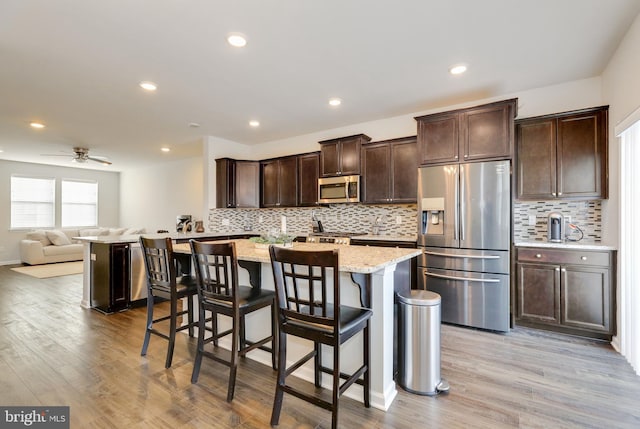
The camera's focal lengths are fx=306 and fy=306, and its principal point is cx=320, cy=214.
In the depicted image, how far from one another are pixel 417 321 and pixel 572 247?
205cm

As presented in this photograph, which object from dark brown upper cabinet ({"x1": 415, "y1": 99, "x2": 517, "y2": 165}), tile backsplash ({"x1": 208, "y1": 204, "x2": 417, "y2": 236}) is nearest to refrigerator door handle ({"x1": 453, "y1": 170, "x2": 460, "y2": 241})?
dark brown upper cabinet ({"x1": 415, "y1": 99, "x2": 517, "y2": 165})

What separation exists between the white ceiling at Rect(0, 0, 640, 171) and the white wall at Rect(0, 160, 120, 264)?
186 inches

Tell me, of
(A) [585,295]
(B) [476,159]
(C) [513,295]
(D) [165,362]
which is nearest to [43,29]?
(D) [165,362]

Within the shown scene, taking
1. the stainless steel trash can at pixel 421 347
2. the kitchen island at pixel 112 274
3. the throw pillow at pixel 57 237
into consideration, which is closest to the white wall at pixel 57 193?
the throw pillow at pixel 57 237

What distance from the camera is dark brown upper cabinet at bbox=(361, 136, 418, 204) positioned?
4.15 meters

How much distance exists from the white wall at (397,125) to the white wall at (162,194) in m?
1.91

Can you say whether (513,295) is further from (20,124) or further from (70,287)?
(20,124)

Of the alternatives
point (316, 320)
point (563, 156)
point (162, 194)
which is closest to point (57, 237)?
point (162, 194)

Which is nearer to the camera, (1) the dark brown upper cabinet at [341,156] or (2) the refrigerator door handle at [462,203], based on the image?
(2) the refrigerator door handle at [462,203]

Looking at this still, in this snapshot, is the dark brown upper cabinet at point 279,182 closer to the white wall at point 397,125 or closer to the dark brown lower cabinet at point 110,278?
the white wall at point 397,125

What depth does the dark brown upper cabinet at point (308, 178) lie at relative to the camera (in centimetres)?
514

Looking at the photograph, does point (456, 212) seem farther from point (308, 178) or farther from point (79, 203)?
point (79, 203)

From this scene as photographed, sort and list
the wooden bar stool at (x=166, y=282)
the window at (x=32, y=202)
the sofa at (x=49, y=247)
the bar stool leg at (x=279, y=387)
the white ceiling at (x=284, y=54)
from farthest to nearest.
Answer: the window at (x=32, y=202)
the sofa at (x=49, y=247)
the wooden bar stool at (x=166, y=282)
the white ceiling at (x=284, y=54)
the bar stool leg at (x=279, y=387)

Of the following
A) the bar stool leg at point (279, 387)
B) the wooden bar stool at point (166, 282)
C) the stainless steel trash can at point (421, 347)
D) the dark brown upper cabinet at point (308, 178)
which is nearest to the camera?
the bar stool leg at point (279, 387)
